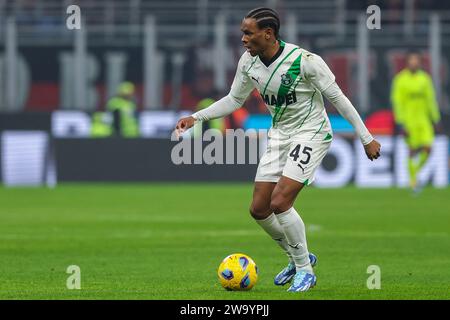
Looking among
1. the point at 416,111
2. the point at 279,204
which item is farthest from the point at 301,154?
the point at 416,111

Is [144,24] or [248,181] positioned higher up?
[144,24]

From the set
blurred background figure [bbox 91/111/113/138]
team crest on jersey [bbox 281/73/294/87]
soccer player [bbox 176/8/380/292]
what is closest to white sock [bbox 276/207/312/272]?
soccer player [bbox 176/8/380/292]

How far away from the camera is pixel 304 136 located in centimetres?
988

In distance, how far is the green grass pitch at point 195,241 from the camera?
32.8 feet

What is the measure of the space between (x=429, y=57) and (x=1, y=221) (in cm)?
1313

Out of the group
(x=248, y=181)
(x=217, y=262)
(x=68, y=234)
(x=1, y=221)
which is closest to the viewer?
(x=217, y=262)

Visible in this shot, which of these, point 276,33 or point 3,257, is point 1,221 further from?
point 276,33

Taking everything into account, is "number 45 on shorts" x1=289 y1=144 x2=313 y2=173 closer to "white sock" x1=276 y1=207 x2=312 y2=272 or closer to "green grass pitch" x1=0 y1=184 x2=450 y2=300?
"white sock" x1=276 y1=207 x2=312 y2=272

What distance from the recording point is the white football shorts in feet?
32.1

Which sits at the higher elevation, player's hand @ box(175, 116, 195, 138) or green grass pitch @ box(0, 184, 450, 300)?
player's hand @ box(175, 116, 195, 138)

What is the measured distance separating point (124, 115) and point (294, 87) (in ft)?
53.9

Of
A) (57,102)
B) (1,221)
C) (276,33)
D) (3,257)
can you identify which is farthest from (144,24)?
(276,33)

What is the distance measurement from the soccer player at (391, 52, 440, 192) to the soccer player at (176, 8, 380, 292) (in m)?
14.3

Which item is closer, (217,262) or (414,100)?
(217,262)
